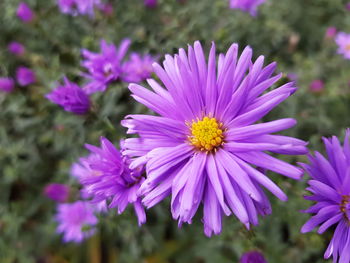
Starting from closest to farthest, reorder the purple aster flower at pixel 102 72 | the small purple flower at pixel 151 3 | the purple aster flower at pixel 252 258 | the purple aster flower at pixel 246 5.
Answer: the purple aster flower at pixel 252 258, the purple aster flower at pixel 102 72, the purple aster flower at pixel 246 5, the small purple flower at pixel 151 3

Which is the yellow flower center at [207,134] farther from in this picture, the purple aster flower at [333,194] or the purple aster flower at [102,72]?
the purple aster flower at [102,72]

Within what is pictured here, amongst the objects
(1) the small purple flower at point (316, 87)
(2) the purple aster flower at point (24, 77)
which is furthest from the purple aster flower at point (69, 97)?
(1) the small purple flower at point (316, 87)

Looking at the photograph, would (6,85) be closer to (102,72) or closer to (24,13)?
(24,13)

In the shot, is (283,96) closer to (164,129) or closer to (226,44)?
(164,129)

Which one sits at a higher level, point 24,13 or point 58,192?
point 24,13

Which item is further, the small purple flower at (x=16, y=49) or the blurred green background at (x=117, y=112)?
the small purple flower at (x=16, y=49)

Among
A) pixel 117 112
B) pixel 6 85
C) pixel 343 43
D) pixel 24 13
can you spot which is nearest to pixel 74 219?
pixel 117 112
